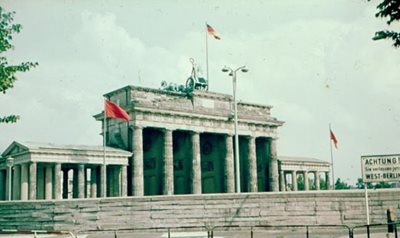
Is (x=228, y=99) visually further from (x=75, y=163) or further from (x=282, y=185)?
(x=75, y=163)

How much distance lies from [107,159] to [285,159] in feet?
113

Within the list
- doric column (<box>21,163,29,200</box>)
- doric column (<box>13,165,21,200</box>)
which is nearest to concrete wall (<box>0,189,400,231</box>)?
doric column (<box>21,163,29,200</box>)

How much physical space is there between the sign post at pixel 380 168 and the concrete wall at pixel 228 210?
7476 mm

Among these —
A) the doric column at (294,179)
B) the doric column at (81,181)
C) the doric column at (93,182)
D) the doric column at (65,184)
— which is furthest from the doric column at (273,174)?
the doric column at (81,181)

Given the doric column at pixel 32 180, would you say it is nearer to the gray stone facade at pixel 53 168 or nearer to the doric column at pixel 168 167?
the gray stone facade at pixel 53 168

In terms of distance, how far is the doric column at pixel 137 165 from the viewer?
177 ft

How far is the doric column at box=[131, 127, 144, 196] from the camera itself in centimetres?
5406

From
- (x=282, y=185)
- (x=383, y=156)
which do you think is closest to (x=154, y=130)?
(x=282, y=185)

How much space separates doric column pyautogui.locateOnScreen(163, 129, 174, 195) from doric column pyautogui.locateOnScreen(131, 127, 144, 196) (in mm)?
3193

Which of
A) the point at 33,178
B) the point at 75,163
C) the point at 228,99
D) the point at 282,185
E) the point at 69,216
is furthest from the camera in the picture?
the point at 282,185

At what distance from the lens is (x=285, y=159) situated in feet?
251

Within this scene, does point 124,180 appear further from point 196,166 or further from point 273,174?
point 273,174

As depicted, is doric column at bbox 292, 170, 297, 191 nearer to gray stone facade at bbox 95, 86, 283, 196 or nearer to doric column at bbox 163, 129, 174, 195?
gray stone facade at bbox 95, 86, 283, 196

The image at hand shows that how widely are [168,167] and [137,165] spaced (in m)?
4.18
